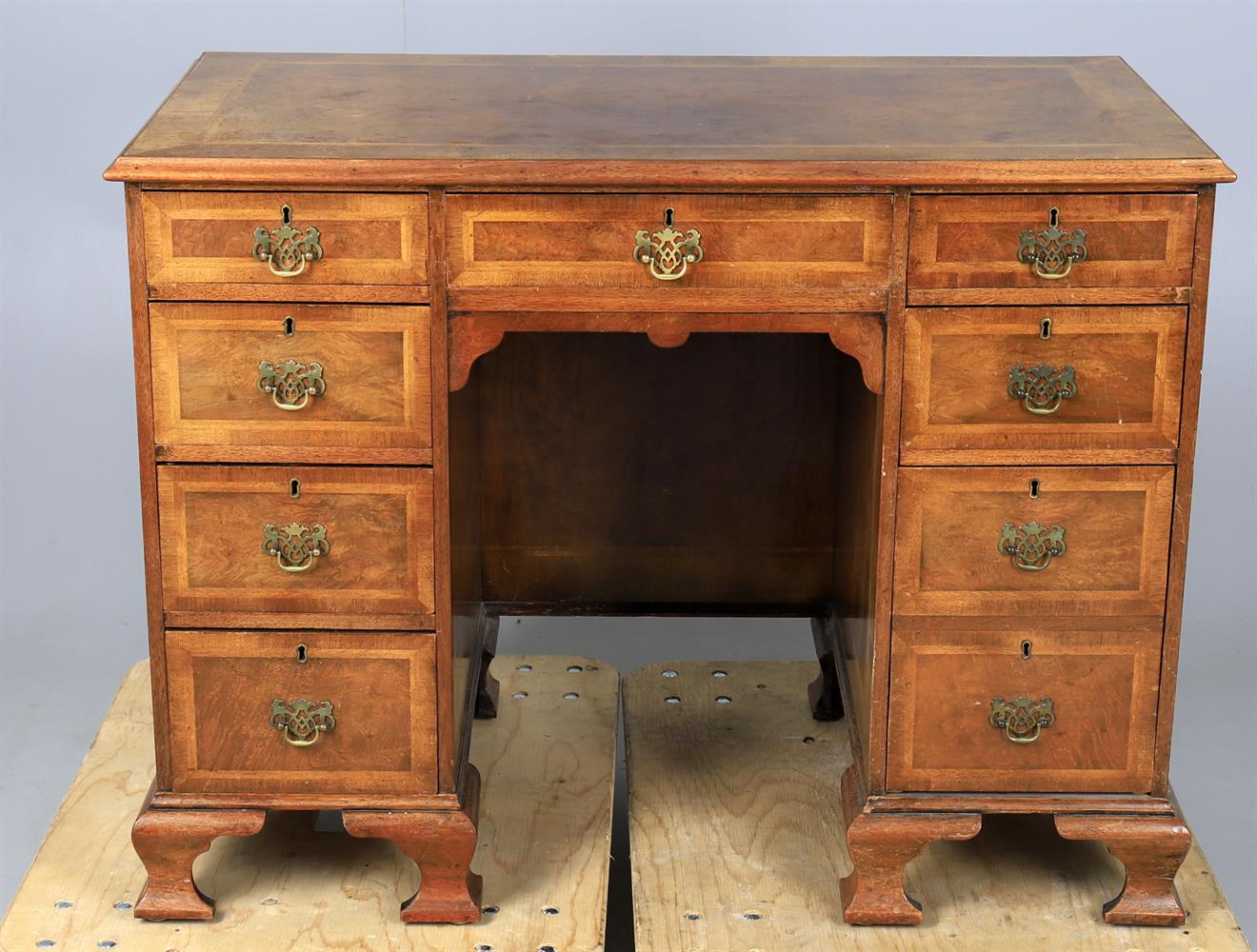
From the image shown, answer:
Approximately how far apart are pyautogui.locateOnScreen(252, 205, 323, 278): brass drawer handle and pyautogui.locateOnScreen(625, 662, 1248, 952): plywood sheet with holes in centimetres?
100

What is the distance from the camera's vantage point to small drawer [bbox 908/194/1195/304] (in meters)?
2.81

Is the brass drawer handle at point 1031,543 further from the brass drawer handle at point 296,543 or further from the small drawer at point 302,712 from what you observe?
the brass drawer handle at point 296,543

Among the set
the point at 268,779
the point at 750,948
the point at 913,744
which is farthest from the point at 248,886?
the point at 913,744

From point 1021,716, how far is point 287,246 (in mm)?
1130

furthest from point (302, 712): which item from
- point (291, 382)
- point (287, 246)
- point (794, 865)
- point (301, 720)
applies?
point (794, 865)

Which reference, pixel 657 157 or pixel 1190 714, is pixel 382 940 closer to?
pixel 657 157

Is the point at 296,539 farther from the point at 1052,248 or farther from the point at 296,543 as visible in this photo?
the point at 1052,248

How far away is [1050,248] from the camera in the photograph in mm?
2818

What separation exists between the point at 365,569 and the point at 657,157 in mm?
654

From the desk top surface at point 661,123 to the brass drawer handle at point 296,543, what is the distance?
46 centimetres

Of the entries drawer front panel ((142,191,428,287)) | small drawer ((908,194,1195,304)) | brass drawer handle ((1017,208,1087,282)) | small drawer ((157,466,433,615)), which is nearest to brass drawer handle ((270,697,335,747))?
A: small drawer ((157,466,433,615))

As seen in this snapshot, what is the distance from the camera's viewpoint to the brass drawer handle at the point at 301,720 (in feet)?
9.91

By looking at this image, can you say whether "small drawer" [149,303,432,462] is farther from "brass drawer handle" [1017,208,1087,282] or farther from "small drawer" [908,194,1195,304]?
"brass drawer handle" [1017,208,1087,282]

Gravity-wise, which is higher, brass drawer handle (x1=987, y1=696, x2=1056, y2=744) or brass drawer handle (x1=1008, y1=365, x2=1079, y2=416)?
brass drawer handle (x1=1008, y1=365, x2=1079, y2=416)
